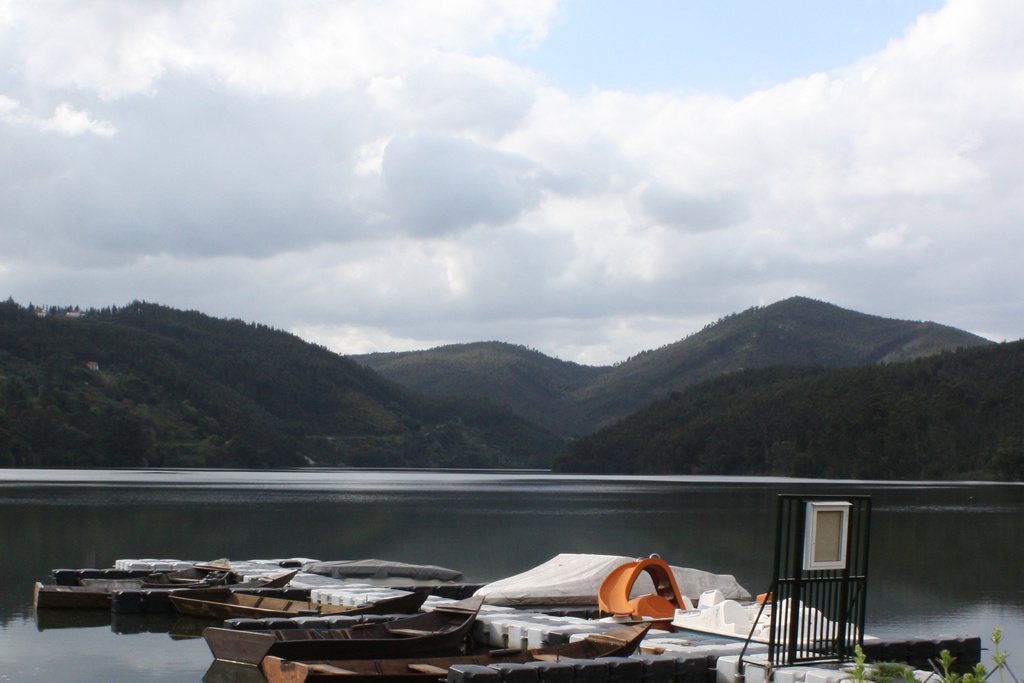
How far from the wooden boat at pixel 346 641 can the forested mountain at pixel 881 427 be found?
397 feet

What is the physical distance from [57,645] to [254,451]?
7145 inches

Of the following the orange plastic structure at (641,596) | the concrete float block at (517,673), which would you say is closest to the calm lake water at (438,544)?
the orange plastic structure at (641,596)

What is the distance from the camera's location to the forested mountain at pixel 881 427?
468 ft

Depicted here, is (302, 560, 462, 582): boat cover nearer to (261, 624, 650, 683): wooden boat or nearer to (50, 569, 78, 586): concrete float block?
(50, 569, 78, 586): concrete float block

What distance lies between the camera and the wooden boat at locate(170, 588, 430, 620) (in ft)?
74.5

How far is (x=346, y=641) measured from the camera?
16844 millimetres

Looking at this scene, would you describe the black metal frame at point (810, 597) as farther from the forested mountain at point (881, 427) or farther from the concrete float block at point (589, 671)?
the forested mountain at point (881, 427)

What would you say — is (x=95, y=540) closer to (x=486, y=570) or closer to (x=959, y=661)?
(x=486, y=570)

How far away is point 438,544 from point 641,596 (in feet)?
68.0

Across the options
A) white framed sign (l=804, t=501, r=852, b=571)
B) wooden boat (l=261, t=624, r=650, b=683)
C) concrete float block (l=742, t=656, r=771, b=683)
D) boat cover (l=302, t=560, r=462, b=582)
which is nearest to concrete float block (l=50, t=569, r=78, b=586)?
boat cover (l=302, t=560, r=462, b=582)

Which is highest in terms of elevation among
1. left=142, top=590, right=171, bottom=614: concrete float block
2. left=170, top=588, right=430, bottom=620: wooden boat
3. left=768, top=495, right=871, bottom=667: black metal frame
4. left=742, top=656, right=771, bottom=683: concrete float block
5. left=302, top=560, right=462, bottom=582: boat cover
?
left=768, top=495, right=871, bottom=667: black metal frame

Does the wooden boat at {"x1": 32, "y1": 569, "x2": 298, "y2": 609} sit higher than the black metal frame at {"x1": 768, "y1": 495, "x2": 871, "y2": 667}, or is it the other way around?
the black metal frame at {"x1": 768, "y1": 495, "x2": 871, "y2": 667}

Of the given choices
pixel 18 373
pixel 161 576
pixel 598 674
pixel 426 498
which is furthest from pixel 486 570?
pixel 18 373

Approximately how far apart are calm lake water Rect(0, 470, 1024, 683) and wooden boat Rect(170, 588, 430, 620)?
1.48ft
